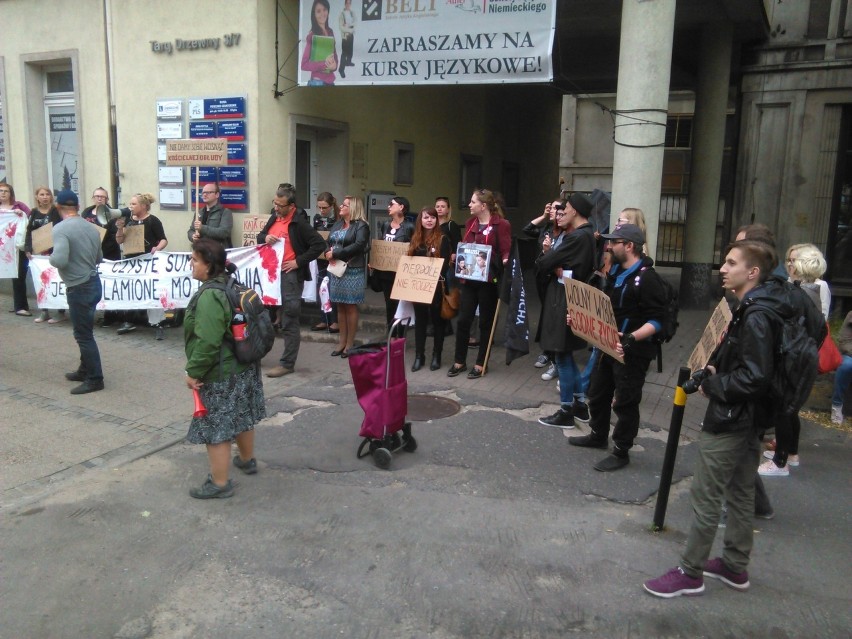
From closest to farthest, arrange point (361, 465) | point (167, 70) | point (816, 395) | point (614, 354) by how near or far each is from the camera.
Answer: point (614, 354)
point (361, 465)
point (816, 395)
point (167, 70)

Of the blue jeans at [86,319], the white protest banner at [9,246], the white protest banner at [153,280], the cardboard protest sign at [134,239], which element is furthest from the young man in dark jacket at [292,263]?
the white protest banner at [9,246]

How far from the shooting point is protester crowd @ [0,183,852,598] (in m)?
3.70

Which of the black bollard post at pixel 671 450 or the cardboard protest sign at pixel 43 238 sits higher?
the cardboard protest sign at pixel 43 238

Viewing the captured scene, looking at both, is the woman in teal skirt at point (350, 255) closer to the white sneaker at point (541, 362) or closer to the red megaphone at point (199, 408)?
the white sneaker at point (541, 362)

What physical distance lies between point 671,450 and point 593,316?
124 centimetres

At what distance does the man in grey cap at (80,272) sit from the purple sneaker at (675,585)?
18.9ft

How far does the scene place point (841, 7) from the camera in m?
12.1

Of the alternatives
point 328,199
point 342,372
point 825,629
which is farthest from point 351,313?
point 825,629

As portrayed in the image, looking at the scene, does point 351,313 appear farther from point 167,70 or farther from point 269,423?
point 167,70

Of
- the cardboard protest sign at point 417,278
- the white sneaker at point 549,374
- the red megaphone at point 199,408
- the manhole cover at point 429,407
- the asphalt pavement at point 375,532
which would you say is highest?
the cardboard protest sign at point 417,278

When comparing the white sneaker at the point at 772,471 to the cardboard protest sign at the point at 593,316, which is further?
the white sneaker at the point at 772,471

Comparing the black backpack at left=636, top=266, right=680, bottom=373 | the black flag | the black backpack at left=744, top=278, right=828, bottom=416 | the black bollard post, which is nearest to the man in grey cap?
the black flag

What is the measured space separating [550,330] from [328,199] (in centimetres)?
437

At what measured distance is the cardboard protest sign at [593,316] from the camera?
16.5 ft
